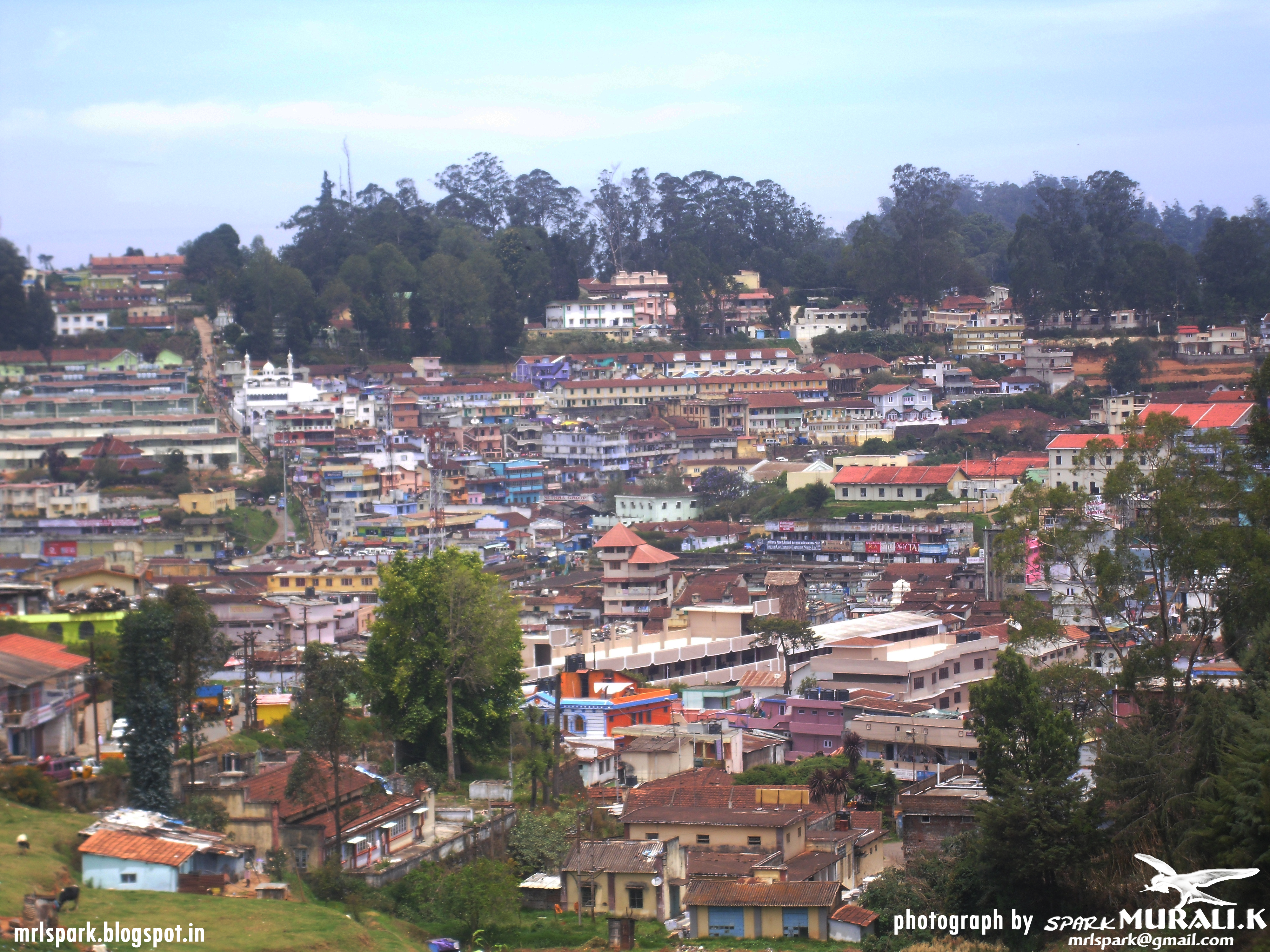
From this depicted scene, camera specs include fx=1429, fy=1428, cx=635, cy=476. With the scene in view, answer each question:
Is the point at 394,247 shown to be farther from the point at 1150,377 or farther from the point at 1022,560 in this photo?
the point at 1022,560

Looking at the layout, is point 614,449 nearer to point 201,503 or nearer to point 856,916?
point 201,503

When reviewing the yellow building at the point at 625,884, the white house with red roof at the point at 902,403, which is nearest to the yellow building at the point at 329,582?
the yellow building at the point at 625,884

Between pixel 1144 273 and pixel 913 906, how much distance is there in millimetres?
38822

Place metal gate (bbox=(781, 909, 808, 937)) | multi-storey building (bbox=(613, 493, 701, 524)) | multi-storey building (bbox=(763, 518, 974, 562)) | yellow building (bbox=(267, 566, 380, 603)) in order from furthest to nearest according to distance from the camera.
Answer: multi-storey building (bbox=(613, 493, 701, 524)), multi-storey building (bbox=(763, 518, 974, 562)), yellow building (bbox=(267, 566, 380, 603)), metal gate (bbox=(781, 909, 808, 937))

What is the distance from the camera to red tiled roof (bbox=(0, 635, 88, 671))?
1370 cm

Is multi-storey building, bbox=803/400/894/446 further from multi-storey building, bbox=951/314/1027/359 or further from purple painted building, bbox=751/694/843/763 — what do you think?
purple painted building, bbox=751/694/843/763

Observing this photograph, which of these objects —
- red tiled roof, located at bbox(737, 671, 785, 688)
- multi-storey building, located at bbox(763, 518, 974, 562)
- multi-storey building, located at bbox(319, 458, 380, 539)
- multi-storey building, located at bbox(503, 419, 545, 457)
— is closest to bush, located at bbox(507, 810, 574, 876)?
red tiled roof, located at bbox(737, 671, 785, 688)

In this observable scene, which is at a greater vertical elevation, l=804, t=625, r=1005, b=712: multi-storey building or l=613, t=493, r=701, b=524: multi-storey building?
l=613, t=493, r=701, b=524: multi-storey building

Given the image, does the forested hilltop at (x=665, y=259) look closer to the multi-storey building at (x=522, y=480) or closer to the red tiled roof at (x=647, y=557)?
the multi-storey building at (x=522, y=480)

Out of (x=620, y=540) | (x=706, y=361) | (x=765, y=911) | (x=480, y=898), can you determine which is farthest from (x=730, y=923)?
(x=706, y=361)

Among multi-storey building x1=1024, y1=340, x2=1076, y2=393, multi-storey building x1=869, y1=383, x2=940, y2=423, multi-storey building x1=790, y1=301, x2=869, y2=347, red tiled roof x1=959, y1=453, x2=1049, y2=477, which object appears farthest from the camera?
multi-storey building x1=790, y1=301, x2=869, y2=347

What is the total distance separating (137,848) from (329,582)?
1761 cm

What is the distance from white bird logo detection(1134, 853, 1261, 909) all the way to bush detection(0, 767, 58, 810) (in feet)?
27.3

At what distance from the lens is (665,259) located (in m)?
61.2
